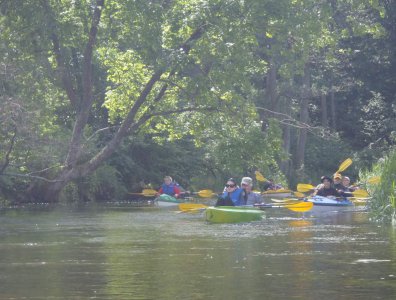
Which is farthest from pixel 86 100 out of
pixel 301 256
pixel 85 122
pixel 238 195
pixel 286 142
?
pixel 301 256

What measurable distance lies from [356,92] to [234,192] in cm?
2275

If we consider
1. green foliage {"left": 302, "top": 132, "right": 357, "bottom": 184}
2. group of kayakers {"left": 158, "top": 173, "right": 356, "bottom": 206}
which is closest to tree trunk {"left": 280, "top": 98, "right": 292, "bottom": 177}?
green foliage {"left": 302, "top": 132, "right": 357, "bottom": 184}

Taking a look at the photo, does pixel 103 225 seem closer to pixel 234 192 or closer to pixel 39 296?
pixel 234 192

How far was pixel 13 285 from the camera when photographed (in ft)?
44.0

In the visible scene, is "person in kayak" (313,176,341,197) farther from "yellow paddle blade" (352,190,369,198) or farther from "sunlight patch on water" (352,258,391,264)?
"sunlight patch on water" (352,258,391,264)

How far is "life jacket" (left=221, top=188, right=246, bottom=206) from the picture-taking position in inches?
1074

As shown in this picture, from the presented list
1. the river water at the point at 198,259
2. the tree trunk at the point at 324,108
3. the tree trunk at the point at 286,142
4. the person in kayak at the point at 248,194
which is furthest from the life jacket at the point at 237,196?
the tree trunk at the point at 324,108

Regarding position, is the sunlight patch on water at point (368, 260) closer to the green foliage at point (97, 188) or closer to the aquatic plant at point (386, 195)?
the aquatic plant at point (386, 195)

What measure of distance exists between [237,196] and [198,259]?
11291 mm

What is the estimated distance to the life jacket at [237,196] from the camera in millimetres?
27272

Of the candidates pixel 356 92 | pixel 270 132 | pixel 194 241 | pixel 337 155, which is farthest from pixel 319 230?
pixel 337 155

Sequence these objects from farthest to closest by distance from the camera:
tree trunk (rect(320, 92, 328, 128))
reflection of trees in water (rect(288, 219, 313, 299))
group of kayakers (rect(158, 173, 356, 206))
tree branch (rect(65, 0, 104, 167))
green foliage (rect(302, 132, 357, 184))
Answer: tree trunk (rect(320, 92, 328, 128))
green foliage (rect(302, 132, 357, 184))
tree branch (rect(65, 0, 104, 167))
group of kayakers (rect(158, 173, 356, 206))
reflection of trees in water (rect(288, 219, 313, 299))

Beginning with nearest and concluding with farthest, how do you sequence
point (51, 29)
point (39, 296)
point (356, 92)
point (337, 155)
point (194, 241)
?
1. point (39, 296)
2. point (194, 241)
3. point (51, 29)
4. point (356, 92)
5. point (337, 155)

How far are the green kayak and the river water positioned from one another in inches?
12.8
